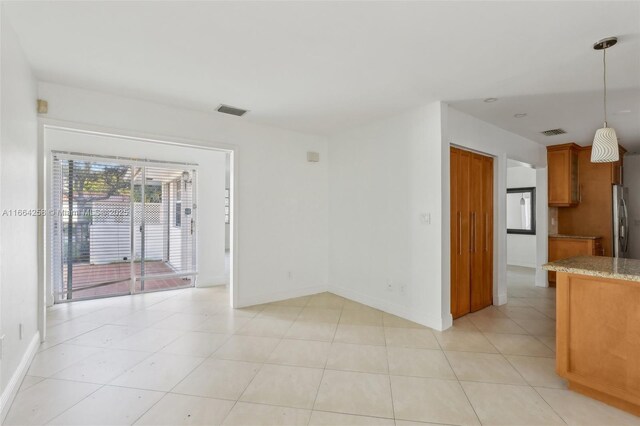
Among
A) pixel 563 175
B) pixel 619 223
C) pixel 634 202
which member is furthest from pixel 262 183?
pixel 634 202

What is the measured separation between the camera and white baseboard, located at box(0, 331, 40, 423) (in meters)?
1.88

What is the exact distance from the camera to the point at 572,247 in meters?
5.06

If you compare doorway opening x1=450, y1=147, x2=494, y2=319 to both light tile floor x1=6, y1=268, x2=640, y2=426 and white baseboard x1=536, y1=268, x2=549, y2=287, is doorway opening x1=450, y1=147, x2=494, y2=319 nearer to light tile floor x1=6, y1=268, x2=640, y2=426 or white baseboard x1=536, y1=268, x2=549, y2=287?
light tile floor x1=6, y1=268, x2=640, y2=426

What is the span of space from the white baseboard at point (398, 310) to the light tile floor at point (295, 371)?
11cm

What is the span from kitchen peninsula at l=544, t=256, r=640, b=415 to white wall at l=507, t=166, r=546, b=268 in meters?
5.17

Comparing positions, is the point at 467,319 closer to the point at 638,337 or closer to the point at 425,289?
the point at 425,289

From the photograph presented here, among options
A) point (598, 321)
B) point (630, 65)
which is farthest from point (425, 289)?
point (630, 65)

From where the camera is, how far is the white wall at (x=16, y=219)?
192 cm

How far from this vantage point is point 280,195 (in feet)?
14.6

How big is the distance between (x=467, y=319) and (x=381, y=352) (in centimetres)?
151

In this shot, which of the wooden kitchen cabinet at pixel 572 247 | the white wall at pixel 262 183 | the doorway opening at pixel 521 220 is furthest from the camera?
the doorway opening at pixel 521 220

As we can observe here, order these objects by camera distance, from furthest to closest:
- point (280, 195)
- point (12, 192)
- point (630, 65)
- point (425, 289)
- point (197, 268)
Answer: point (197, 268)
point (280, 195)
point (425, 289)
point (630, 65)
point (12, 192)

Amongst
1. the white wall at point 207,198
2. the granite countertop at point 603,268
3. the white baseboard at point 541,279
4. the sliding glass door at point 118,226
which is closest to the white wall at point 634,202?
the white baseboard at point 541,279

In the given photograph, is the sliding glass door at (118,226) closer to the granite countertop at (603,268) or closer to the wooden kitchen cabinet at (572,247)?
the granite countertop at (603,268)
